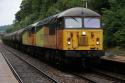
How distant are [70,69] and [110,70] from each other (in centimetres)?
255

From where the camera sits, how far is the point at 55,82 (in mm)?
16062

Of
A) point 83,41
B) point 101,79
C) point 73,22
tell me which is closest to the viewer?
point 101,79

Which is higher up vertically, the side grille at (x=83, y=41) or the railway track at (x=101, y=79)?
the side grille at (x=83, y=41)

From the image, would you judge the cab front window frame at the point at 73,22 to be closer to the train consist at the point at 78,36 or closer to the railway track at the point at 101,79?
the train consist at the point at 78,36

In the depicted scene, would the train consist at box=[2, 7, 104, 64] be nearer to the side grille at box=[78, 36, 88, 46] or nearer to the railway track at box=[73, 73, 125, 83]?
the side grille at box=[78, 36, 88, 46]

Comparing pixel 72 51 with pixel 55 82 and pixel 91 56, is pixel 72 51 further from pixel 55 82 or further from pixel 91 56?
pixel 55 82

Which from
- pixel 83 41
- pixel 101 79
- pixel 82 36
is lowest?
pixel 101 79

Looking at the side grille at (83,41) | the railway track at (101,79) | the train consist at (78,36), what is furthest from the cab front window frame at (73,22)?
the railway track at (101,79)

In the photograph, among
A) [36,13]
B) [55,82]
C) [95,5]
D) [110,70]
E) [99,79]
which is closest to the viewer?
[55,82]

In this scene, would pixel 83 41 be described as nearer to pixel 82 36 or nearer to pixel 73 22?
pixel 82 36

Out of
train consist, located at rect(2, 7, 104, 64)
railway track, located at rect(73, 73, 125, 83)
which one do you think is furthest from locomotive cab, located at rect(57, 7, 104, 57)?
railway track, located at rect(73, 73, 125, 83)

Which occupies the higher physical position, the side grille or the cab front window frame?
the cab front window frame

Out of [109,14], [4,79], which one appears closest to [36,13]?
[109,14]

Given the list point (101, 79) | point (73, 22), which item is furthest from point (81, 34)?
point (101, 79)
